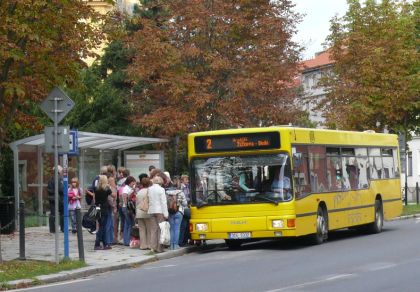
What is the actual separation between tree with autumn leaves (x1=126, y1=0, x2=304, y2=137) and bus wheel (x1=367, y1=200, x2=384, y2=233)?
23.2ft

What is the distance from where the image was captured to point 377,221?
26188 mm

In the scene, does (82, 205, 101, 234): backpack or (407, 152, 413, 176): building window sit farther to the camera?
(407, 152, 413, 176): building window

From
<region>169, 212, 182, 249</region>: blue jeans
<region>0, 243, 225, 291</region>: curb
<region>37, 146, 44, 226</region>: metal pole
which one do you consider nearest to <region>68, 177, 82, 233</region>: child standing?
<region>37, 146, 44, 226</region>: metal pole

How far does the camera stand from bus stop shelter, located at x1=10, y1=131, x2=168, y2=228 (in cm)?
2748

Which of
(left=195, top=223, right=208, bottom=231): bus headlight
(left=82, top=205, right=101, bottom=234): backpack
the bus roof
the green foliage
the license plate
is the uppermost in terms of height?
the green foliage

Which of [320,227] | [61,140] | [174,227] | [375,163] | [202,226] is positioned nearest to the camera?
[61,140]

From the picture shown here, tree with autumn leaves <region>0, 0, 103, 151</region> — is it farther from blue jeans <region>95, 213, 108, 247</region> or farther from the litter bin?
the litter bin

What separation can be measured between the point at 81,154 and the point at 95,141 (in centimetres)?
210

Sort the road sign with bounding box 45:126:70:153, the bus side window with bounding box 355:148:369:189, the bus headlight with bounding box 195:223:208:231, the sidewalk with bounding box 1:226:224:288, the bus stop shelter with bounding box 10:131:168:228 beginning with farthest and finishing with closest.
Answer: the bus stop shelter with bounding box 10:131:168:228, the bus side window with bounding box 355:148:369:189, the bus headlight with bounding box 195:223:208:231, the road sign with bounding box 45:126:70:153, the sidewalk with bounding box 1:226:224:288

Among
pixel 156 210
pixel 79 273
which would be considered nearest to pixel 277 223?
pixel 156 210

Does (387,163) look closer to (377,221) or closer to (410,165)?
(377,221)

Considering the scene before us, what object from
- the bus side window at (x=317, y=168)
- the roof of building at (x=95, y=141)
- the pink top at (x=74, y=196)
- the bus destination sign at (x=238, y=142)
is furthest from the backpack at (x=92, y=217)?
the bus side window at (x=317, y=168)

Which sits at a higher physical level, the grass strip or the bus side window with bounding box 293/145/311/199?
the bus side window with bounding box 293/145/311/199

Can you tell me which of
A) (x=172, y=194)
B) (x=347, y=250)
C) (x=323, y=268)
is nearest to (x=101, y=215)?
(x=172, y=194)
